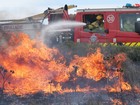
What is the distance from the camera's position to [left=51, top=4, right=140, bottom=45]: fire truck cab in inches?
579

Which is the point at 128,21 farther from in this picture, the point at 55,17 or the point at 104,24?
the point at 55,17

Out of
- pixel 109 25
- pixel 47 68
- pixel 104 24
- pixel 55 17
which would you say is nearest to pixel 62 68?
pixel 47 68

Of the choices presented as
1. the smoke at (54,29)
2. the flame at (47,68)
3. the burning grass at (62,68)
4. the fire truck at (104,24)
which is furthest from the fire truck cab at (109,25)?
the flame at (47,68)

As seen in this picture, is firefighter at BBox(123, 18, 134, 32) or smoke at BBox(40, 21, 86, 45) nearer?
smoke at BBox(40, 21, 86, 45)

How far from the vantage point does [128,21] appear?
14.8m

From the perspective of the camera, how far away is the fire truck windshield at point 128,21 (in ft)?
47.9

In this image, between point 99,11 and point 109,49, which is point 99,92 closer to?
point 109,49

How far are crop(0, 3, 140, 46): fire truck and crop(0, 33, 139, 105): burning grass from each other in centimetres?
240

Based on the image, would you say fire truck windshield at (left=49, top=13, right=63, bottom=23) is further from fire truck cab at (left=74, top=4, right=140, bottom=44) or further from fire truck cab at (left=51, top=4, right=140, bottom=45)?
fire truck cab at (left=74, top=4, right=140, bottom=44)

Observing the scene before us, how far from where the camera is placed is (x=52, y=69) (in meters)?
11.4

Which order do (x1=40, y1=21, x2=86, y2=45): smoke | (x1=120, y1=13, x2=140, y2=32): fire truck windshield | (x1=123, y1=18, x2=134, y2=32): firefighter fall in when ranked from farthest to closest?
(x1=123, y1=18, x2=134, y2=32): firefighter, (x1=120, y1=13, x2=140, y2=32): fire truck windshield, (x1=40, y1=21, x2=86, y2=45): smoke

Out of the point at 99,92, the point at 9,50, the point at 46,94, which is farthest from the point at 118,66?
the point at 9,50

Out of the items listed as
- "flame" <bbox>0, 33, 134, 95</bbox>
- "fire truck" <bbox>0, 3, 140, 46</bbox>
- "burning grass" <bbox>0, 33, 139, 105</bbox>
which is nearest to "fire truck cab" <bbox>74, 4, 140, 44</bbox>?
"fire truck" <bbox>0, 3, 140, 46</bbox>

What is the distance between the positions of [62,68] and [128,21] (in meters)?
4.68
